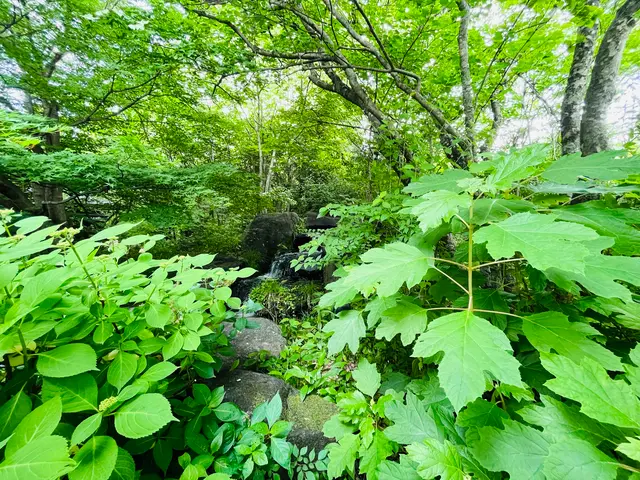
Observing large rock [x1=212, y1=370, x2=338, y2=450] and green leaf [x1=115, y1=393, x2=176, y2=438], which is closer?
green leaf [x1=115, y1=393, x2=176, y2=438]

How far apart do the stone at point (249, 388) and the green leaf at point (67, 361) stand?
94 cm

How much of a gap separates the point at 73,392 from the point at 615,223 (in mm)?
1735

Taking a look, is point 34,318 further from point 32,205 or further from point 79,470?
point 32,205

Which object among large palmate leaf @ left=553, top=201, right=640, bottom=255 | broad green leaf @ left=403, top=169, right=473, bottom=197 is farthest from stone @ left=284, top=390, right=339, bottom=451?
large palmate leaf @ left=553, top=201, right=640, bottom=255

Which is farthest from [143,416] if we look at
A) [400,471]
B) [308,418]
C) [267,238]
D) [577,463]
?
[267,238]

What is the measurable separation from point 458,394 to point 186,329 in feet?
3.23

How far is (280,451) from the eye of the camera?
1.02m

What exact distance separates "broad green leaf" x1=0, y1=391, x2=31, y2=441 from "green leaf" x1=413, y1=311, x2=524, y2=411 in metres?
1.06

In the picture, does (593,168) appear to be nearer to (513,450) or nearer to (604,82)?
(513,450)

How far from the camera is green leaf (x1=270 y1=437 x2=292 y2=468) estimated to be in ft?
3.26

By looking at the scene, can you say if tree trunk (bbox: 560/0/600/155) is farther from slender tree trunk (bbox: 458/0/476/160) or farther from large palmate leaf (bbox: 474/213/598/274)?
large palmate leaf (bbox: 474/213/598/274)

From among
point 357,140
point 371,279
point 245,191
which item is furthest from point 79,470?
point 245,191

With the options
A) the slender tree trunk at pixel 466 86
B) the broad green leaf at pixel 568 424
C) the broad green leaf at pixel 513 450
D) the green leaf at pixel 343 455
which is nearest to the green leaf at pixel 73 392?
the green leaf at pixel 343 455

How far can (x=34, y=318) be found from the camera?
75cm
